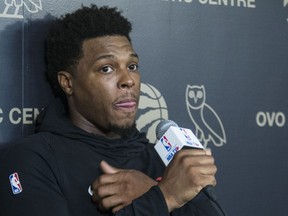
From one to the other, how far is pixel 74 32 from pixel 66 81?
0.14 metres

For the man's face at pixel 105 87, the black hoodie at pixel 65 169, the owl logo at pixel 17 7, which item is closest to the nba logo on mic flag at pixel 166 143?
the black hoodie at pixel 65 169

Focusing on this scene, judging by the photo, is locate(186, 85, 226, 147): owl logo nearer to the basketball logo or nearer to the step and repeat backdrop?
the step and repeat backdrop

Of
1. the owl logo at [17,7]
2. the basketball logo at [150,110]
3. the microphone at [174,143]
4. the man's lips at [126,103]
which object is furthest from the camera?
the basketball logo at [150,110]

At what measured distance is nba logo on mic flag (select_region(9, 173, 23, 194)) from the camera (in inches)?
57.0

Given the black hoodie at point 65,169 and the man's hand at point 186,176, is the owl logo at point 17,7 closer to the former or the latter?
the black hoodie at point 65,169

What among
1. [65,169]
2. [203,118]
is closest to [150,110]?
[203,118]

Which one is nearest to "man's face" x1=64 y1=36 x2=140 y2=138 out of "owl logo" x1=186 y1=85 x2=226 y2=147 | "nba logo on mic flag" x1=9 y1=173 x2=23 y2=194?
"nba logo on mic flag" x1=9 y1=173 x2=23 y2=194

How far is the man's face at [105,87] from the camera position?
1.64m

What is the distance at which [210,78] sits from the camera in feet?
6.95

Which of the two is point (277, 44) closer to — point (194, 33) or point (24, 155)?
point (194, 33)

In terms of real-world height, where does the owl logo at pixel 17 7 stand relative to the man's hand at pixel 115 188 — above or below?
above

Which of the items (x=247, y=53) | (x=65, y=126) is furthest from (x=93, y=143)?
(x=247, y=53)

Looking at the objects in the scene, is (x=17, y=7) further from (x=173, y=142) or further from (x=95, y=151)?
(x=173, y=142)

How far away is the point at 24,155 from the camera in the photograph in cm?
150
